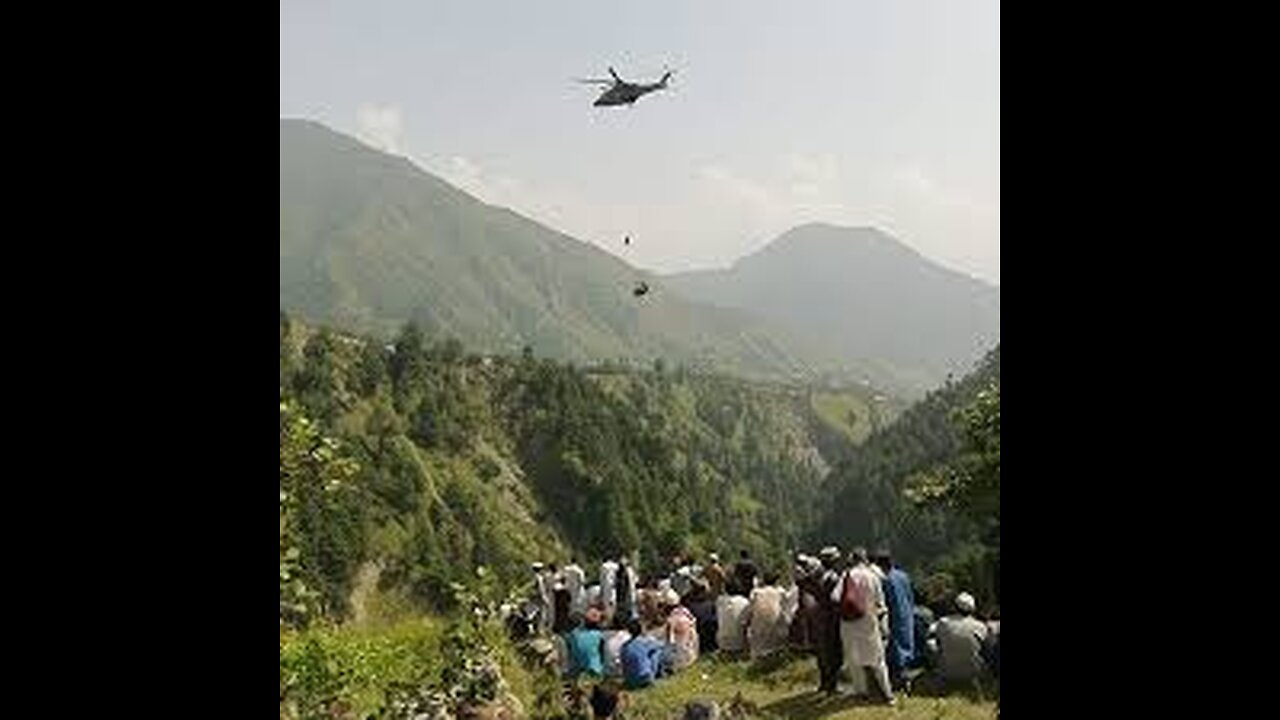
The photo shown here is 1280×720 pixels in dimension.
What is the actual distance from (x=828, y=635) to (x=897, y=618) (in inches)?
25.2

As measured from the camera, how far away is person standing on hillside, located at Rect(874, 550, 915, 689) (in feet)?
41.2

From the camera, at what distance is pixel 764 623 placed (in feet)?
49.0

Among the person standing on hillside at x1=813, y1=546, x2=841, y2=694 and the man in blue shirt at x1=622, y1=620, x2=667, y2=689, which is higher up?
the person standing on hillside at x1=813, y1=546, x2=841, y2=694

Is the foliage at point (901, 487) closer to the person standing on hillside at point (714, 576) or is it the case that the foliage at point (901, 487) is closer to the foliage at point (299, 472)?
the person standing on hillside at point (714, 576)

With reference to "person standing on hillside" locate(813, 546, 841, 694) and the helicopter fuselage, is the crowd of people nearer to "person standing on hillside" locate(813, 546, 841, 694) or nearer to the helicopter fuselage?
"person standing on hillside" locate(813, 546, 841, 694)

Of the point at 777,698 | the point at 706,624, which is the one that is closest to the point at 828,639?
the point at 777,698

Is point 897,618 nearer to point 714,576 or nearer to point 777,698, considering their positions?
point 777,698

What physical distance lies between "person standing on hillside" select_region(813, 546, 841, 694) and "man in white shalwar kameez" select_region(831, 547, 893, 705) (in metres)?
0.12

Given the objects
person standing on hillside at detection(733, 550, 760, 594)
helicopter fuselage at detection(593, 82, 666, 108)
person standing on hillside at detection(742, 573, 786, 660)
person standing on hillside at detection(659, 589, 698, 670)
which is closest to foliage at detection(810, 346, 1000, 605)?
person standing on hillside at detection(733, 550, 760, 594)

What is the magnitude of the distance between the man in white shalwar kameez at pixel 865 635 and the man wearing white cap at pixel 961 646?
1.70 ft

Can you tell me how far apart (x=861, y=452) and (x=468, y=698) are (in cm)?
11375
